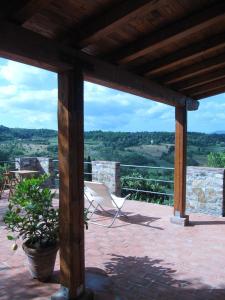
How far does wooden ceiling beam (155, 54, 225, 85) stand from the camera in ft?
12.8

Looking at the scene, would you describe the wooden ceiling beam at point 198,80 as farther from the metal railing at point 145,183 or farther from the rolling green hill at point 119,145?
the rolling green hill at point 119,145

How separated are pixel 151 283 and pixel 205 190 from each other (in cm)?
344

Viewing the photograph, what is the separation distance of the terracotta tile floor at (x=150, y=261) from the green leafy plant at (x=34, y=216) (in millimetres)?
453

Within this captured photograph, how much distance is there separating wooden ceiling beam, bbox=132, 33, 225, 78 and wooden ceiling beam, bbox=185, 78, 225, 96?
3.84 ft

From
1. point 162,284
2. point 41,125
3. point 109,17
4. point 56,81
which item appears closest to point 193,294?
point 162,284

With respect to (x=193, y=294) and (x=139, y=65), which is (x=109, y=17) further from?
(x=193, y=294)

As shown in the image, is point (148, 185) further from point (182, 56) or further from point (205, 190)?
point (182, 56)

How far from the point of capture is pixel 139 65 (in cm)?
380

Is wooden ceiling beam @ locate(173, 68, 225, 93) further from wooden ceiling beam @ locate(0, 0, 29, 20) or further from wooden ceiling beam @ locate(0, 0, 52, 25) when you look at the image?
wooden ceiling beam @ locate(0, 0, 29, 20)

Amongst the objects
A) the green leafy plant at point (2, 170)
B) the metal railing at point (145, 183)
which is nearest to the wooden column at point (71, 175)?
the metal railing at point (145, 183)

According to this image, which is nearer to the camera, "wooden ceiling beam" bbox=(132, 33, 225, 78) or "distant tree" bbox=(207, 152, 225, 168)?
"wooden ceiling beam" bbox=(132, 33, 225, 78)

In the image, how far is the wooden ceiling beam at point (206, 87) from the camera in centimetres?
491

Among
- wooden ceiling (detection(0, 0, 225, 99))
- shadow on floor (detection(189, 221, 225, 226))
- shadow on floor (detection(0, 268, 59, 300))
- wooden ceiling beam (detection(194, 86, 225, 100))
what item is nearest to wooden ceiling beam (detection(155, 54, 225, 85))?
wooden ceiling (detection(0, 0, 225, 99))

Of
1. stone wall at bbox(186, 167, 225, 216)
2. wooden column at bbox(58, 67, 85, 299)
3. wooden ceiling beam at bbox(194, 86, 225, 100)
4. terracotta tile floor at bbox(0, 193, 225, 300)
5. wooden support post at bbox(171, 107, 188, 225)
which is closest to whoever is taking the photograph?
wooden column at bbox(58, 67, 85, 299)
